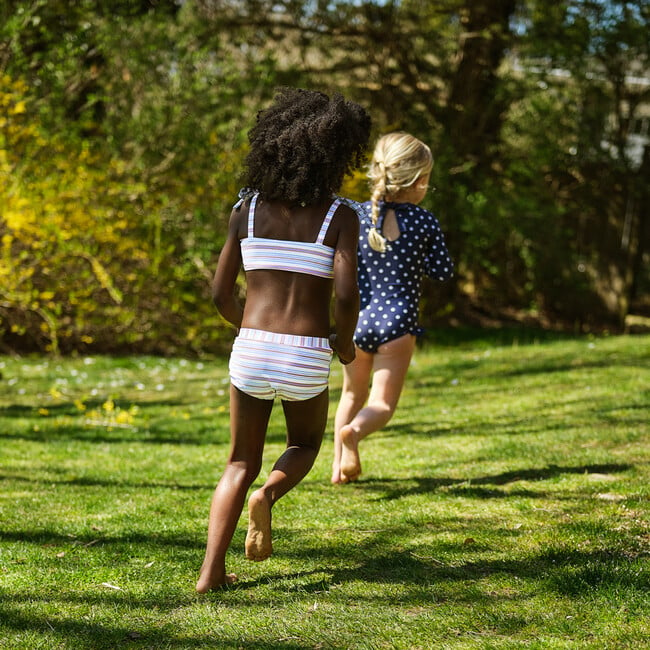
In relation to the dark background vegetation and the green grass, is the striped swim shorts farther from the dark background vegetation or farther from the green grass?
the dark background vegetation

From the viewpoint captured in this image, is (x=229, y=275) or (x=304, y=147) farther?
(x=229, y=275)

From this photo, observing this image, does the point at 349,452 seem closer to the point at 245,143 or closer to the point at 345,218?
the point at 345,218

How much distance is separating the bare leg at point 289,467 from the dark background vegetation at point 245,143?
21.9 ft

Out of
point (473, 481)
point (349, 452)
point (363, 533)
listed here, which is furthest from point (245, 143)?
point (363, 533)

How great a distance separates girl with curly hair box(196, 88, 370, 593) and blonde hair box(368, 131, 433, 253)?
4.13ft

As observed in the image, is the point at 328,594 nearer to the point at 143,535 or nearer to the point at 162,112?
the point at 143,535

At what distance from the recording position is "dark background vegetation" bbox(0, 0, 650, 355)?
32.7ft

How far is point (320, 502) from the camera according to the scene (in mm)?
4219

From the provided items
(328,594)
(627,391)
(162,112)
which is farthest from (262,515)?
(162,112)

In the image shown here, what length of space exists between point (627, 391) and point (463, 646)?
5227 millimetres

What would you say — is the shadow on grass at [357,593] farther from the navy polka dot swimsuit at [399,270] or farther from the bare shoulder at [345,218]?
the navy polka dot swimsuit at [399,270]

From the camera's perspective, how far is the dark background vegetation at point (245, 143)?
9969 millimetres

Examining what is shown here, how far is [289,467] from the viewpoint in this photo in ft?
9.93

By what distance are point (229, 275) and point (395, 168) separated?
4.92 feet
